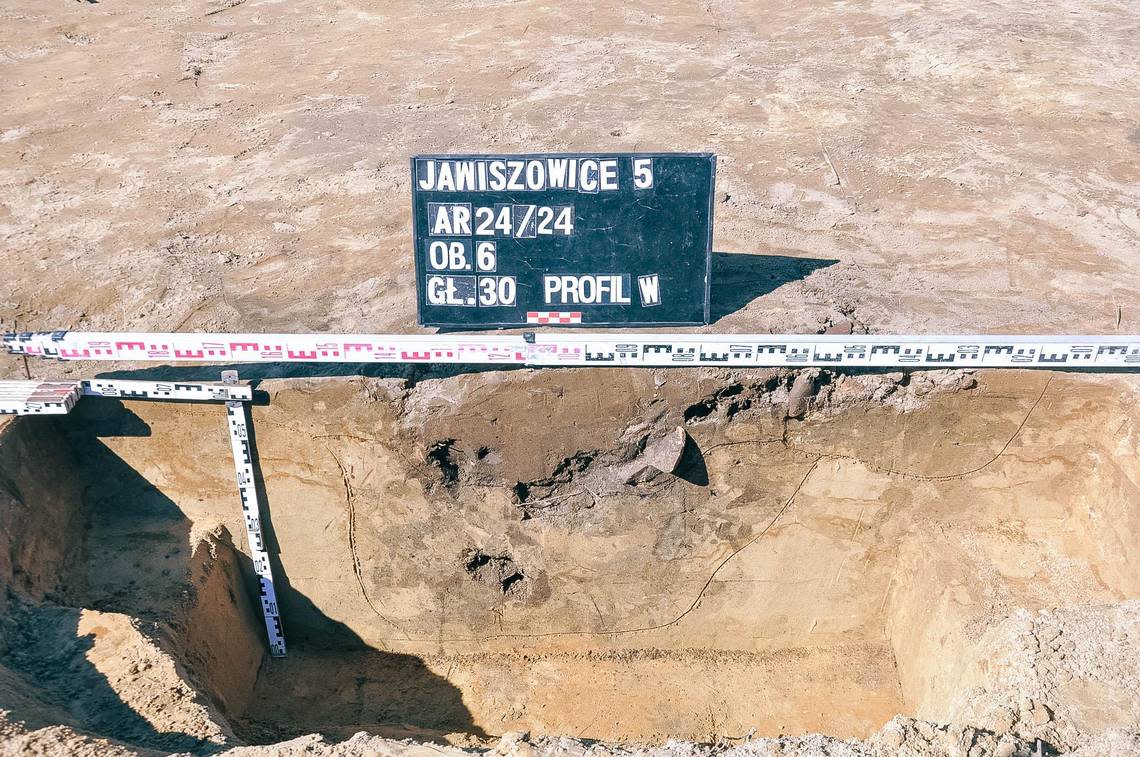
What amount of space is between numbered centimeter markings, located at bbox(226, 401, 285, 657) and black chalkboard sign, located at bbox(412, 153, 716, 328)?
6.60 ft

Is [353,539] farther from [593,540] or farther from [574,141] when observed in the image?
[574,141]

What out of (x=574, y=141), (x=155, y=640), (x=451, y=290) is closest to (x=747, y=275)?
(x=451, y=290)

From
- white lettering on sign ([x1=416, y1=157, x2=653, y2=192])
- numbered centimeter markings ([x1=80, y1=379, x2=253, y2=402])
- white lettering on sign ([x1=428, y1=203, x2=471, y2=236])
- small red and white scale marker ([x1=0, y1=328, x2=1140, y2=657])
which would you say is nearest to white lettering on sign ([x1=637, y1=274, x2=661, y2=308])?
small red and white scale marker ([x1=0, y1=328, x2=1140, y2=657])

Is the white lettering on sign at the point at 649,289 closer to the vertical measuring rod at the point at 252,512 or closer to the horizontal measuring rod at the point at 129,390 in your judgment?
the horizontal measuring rod at the point at 129,390

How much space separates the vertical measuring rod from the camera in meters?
7.89

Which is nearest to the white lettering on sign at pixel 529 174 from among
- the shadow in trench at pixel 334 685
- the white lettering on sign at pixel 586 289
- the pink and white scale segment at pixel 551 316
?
the white lettering on sign at pixel 586 289

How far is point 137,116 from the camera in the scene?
41.6ft

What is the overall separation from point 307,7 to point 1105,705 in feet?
55.6

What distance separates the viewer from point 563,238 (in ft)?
26.1

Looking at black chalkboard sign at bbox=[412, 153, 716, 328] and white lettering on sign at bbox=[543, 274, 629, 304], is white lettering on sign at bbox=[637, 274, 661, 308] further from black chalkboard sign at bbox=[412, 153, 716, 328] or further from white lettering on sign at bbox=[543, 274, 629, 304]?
white lettering on sign at bbox=[543, 274, 629, 304]

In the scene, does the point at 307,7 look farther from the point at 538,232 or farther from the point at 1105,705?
the point at 1105,705

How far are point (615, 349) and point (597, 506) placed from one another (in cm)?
164

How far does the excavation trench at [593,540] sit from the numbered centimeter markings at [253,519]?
0.42 feet

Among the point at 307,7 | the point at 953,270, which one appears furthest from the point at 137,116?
the point at 953,270
